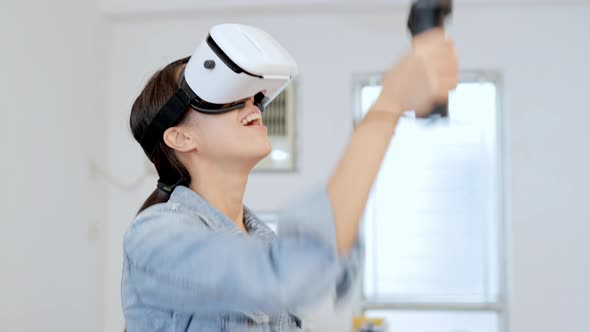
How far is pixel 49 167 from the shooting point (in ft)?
8.73

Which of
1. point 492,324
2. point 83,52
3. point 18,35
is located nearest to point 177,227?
point 18,35

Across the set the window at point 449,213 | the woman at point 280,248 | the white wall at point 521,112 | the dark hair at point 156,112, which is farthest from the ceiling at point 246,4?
the woman at point 280,248

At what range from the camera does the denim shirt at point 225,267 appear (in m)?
0.63

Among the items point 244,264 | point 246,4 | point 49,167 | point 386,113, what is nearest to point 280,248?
point 244,264

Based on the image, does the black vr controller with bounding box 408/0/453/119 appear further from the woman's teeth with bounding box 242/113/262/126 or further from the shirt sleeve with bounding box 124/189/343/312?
the woman's teeth with bounding box 242/113/262/126

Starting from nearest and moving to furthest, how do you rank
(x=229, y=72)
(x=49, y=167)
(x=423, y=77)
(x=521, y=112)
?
(x=423, y=77) → (x=229, y=72) → (x=49, y=167) → (x=521, y=112)

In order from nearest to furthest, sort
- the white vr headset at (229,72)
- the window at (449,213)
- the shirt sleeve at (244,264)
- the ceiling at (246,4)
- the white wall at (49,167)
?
the shirt sleeve at (244,264) → the white vr headset at (229,72) → the white wall at (49,167) → the ceiling at (246,4) → the window at (449,213)

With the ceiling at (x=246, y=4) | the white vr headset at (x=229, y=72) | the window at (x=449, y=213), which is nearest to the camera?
the white vr headset at (x=229, y=72)

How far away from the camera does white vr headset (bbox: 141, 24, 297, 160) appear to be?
2.68 feet

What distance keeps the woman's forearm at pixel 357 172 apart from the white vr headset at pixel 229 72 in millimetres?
204

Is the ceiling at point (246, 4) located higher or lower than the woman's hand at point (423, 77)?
higher

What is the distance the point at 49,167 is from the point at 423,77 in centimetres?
232

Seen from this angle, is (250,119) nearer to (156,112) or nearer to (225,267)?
(156,112)

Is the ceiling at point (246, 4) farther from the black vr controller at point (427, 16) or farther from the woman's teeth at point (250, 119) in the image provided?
the black vr controller at point (427, 16)
